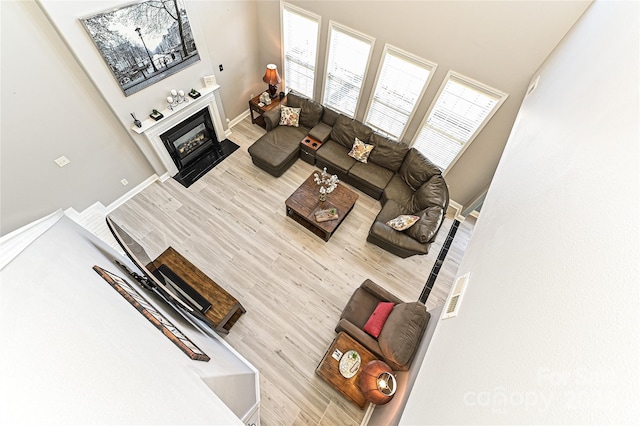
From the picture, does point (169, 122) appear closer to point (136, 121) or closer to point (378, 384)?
point (136, 121)

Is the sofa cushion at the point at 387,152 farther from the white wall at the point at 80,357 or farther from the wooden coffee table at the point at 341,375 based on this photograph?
the white wall at the point at 80,357

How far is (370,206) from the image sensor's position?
5.08 metres

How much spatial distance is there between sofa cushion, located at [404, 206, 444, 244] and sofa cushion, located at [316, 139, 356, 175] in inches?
65.0

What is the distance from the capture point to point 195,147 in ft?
17.2

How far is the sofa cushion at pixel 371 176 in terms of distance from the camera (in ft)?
16.1

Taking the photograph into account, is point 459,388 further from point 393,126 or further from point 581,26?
point 393,126

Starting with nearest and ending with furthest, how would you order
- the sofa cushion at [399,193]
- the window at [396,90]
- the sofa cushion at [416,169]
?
the window at [396,90], the sofa cushion at [416,169], the sofa cushion at [399,193]

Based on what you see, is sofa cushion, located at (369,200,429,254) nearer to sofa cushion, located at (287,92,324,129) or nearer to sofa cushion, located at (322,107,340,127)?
sofa cushion, located at (322,107,340,127)

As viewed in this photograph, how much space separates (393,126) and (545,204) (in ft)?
13.4

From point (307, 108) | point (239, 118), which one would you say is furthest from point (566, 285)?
point (239, 118)

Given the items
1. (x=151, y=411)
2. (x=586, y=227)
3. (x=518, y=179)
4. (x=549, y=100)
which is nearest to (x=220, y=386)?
(x=151, y=411)

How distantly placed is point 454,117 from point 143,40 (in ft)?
14.9

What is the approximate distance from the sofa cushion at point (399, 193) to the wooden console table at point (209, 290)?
3034mm

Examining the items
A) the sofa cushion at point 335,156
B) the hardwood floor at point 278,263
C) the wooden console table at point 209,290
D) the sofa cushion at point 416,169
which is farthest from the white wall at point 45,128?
the sofa cushion at point 416,169
